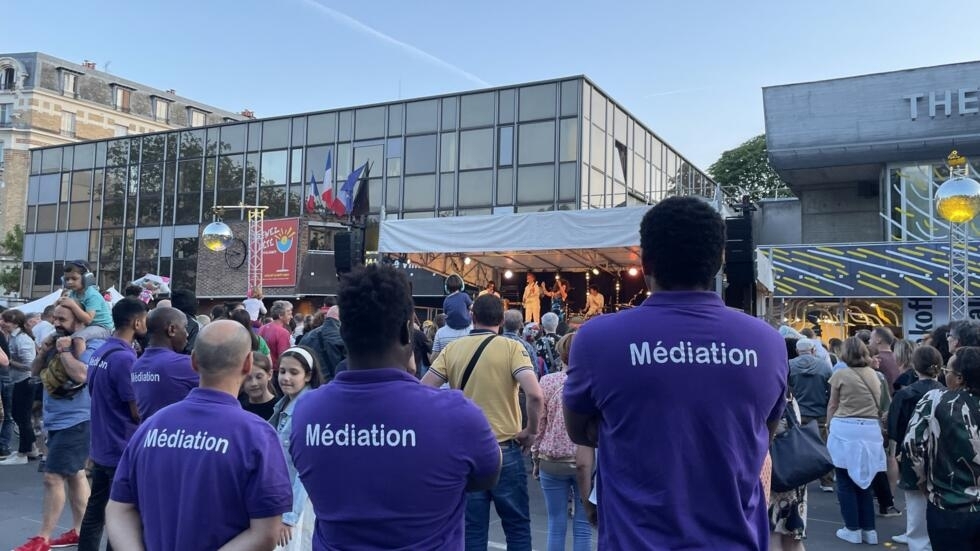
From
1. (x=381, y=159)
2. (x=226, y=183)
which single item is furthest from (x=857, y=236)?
(x=226, y=183)

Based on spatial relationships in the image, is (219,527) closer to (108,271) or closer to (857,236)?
(857,236)

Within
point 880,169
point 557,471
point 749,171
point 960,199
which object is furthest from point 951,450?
point 749,171

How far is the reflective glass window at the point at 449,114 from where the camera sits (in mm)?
22438

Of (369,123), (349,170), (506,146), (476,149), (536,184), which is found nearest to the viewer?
(536,184)

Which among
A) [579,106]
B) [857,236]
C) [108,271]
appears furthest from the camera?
[108,271]

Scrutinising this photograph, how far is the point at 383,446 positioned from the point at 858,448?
560cm

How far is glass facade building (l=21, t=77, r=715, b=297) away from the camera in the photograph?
68.5ft

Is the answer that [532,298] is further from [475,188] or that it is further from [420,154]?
[420,154]

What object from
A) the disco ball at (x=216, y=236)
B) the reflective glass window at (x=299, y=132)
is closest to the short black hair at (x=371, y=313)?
the disco ball at (x=216, y=236)

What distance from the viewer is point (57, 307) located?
5.53 m

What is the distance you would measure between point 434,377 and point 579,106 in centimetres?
1691

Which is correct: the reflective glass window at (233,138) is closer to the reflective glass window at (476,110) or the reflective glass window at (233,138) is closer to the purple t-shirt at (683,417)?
the reflective glass window at (476,110)

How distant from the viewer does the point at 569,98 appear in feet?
67.2

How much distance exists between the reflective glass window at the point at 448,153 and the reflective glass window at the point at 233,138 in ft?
29.1
